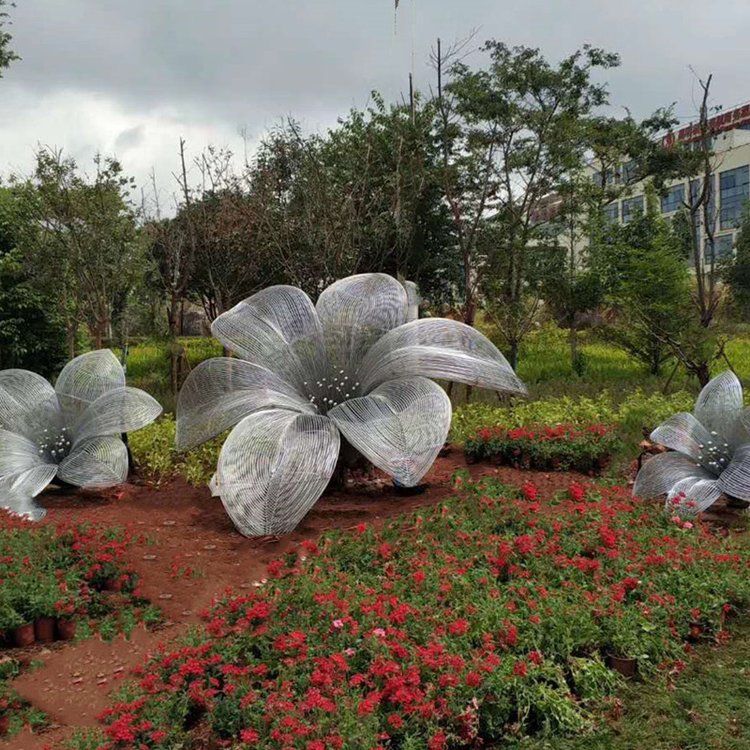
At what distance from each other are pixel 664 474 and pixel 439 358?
1.78m

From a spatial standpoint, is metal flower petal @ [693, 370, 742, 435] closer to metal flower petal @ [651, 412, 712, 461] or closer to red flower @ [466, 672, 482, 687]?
metal flower petal @ [651, 412, 712, 461]

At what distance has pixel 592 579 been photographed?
394cm

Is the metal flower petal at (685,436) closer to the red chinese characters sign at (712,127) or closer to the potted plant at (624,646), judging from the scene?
the potted plant at (624,646)

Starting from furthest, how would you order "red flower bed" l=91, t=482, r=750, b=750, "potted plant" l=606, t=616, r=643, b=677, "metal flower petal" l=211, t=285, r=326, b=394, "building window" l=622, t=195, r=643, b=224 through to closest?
"building window" l=622, t=195, r=643, b=224 < "metal flower petal" l=211, t=285, r=326, b=394 < "potted plant" l=606, t=616, r=643, b=677 < "red flower bed" l=91, t=482, r=750, b=750

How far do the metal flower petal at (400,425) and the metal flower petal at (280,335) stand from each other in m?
0.71

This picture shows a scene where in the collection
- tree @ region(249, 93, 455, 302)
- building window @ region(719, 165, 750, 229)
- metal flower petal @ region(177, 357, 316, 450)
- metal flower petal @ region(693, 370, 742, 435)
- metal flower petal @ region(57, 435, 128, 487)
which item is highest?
building window @ region(719, 165, 750, 229)

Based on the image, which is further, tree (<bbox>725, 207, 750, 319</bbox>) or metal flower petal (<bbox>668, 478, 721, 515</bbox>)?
tree (<bbox>725, 207, 750, 319</bbox>)

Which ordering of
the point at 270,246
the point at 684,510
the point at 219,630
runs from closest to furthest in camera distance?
the point at 219,630 < the point at 684,510 < the point at 270,246

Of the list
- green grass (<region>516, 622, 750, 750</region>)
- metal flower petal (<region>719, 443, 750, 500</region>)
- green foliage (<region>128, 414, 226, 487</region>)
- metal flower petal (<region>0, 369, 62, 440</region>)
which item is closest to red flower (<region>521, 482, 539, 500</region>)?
metal flower petal (<region>719, 443, 750, 500</region>)

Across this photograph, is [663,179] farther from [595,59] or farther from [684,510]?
[684,510]

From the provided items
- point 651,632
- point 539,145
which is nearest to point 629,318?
point 539,145

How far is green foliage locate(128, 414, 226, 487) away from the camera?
6723 millimetres

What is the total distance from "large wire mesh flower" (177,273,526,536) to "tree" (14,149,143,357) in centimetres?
573

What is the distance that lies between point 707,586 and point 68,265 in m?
10.6
